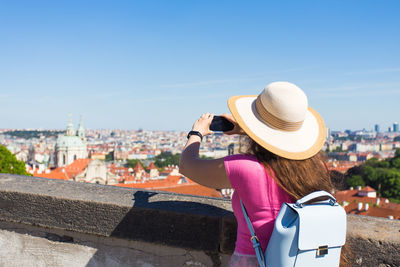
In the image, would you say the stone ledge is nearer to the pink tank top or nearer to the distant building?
the pink tank top

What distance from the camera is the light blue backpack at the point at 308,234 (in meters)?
1.14

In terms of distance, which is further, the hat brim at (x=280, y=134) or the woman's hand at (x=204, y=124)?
the woman's hand at (x=204, y=124)

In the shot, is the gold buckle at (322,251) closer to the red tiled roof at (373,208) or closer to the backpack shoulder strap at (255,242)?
the backpack shoulder strap at (255,242)

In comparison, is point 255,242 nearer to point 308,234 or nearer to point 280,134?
point 308,234

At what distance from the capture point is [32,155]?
8944 centimetres

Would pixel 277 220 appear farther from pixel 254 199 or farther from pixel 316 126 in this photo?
pixel 316 126

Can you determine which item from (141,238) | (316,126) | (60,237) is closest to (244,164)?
(316,126)

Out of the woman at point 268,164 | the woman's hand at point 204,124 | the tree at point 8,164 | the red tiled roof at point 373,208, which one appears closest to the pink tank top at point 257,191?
the woman at point 268,164

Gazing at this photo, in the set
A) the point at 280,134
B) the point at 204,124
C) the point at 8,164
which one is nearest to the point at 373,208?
the point at 8,164

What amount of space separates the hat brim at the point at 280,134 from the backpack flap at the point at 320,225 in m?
A: 0.17

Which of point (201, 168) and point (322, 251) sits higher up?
point (201, 168)

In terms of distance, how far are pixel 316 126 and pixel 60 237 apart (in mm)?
1260

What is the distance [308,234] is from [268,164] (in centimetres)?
24

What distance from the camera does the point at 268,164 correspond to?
1.27 metres
